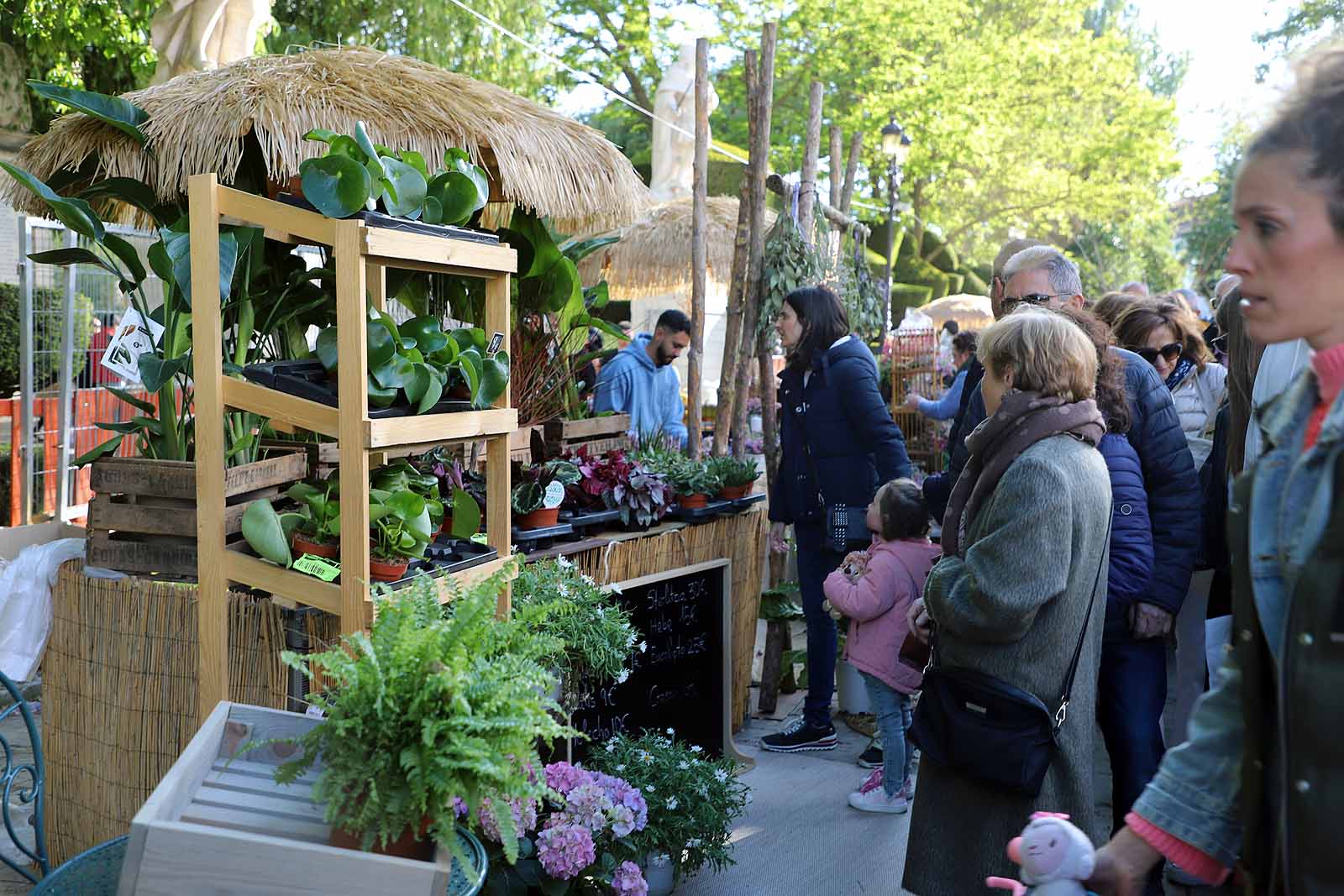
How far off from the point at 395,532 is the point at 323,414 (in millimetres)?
391

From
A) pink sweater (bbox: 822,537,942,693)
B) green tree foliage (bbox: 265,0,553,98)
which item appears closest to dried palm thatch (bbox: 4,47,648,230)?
pink sweater (bbox: 822,537,942,693)

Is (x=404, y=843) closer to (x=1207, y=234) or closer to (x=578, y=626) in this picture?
(x=578, y=626)

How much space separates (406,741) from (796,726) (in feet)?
10.9

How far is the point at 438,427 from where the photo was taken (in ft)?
9.02

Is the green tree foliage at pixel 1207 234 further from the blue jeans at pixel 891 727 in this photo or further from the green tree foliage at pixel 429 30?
the blue jeans at pixel 891 727

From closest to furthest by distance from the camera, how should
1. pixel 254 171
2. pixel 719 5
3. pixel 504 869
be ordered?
pixel 504 869 → pixel 254 171 → pixel 719 5

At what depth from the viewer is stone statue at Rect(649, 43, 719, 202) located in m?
12.3

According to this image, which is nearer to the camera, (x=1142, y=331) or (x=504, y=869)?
(x=504, y=869)

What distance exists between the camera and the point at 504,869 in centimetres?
295

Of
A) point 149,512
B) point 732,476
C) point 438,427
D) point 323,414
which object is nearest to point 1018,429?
point 438,427

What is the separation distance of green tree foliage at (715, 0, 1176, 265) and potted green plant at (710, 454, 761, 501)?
17105 millimetres

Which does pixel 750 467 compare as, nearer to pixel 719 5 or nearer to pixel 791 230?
pixel 791 230

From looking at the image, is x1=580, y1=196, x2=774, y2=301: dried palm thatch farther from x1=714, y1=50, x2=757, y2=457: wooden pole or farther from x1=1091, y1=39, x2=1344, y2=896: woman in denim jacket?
x1=1091, y1=39, x2=1344, y2=896: woman in denim jacket

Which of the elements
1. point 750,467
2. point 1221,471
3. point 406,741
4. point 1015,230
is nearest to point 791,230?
point 750,467
